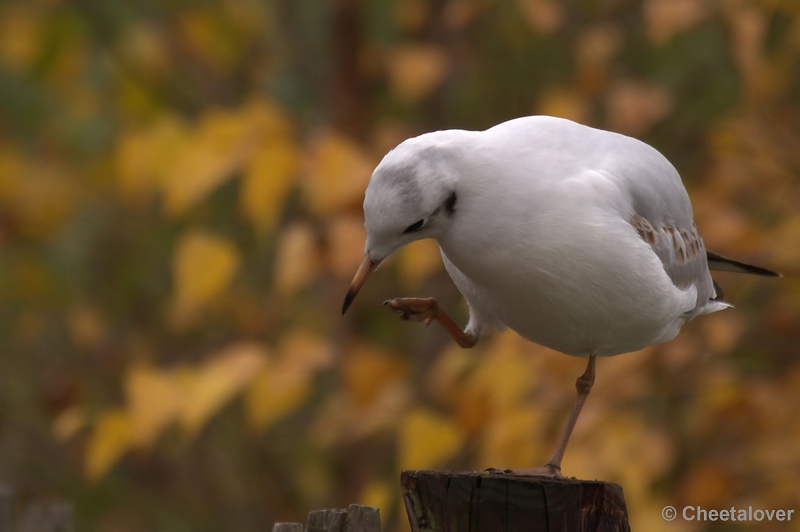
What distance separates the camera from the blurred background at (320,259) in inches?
153

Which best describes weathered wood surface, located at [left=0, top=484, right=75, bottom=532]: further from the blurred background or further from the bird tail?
the bird tail

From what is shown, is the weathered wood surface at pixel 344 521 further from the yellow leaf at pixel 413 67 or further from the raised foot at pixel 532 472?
the yellow leaf at pixel 413 67

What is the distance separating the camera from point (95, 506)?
6.07 metres

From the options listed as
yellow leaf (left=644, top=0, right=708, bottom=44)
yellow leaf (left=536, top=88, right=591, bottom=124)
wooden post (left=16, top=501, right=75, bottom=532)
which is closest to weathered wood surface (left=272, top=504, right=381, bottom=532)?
wooden post (left=16, top=501, right=75, bottom=532)

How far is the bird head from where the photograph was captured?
2318 mm

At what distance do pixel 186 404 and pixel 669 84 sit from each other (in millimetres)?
2592

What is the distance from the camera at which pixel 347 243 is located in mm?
3729

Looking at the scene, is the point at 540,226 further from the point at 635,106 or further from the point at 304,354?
the point at 635,106

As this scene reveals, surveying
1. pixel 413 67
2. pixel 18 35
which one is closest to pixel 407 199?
pixel 413 67

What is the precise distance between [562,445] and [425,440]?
884mm

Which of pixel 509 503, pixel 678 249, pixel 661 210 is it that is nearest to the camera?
pixel 509 503

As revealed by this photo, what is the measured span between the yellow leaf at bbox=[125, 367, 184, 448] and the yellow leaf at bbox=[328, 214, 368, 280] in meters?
0.74

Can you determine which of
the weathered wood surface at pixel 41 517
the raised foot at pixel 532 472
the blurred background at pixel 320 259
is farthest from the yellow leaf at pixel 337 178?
the weathered wood surface at pixel 41 517

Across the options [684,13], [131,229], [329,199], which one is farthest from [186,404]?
[131,229]
